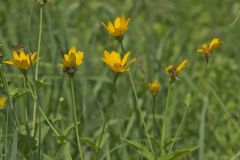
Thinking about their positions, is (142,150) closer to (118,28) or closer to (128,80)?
(118,28)

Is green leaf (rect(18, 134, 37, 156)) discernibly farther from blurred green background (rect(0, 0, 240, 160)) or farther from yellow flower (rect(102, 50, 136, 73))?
yellow flower (rect(102, 50, 136, 73))

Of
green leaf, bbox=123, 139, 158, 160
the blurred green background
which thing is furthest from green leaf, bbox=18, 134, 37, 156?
green leaf, bbox=123, 139, 158, 160

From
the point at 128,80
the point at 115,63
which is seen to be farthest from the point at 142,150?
the point at 128,80

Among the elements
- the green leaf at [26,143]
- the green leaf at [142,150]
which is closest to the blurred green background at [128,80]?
the green leaf at [26,143]

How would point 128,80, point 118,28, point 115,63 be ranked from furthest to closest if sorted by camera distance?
point 128,80 < point 118,28 < point 115,63

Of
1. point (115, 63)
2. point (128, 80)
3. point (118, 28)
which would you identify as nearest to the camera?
point (115, 63)

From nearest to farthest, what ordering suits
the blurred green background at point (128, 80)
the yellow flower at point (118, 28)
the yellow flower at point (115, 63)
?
1. the yellow flower at point (115, 63)
2. the yellow flower at point (118, 28)
3. the blurred green background at point (128, 80)

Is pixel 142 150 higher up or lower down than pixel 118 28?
lower down

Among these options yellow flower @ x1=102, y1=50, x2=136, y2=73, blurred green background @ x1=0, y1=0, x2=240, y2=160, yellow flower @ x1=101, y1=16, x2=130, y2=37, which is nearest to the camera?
yellow flower @ x1=102, y1=50, x2=136, y2=73

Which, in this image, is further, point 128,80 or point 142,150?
point 128,80

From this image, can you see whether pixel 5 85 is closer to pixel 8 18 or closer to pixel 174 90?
pixel 174 90

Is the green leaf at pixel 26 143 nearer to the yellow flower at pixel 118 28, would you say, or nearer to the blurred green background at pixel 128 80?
the blurred green background at pixel 128 80

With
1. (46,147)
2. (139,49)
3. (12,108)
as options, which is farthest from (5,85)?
(139,49)
